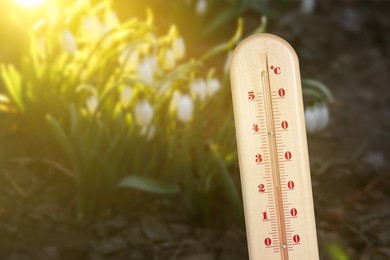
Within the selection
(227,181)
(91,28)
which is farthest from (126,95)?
(227,181)

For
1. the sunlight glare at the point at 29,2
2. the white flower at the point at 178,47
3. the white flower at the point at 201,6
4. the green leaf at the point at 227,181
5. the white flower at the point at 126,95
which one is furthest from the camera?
the white flower at the point at 201,6

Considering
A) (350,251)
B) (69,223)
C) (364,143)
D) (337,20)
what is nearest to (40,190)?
(69,223)

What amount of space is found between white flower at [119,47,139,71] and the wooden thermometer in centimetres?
126

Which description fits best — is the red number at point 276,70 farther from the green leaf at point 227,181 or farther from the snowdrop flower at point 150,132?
the snowdrop flower at point 150,132

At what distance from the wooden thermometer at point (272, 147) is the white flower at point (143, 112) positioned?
102 cm

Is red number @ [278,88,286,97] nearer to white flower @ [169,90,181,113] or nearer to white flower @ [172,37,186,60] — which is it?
white flower @ [169,90,181,113]

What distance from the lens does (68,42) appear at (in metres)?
3.09

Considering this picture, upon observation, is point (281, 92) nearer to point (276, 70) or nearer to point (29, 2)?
point (276, 70)

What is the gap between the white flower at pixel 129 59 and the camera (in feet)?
10.3

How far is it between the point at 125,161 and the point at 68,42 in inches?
19.6

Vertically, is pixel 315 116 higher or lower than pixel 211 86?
lower

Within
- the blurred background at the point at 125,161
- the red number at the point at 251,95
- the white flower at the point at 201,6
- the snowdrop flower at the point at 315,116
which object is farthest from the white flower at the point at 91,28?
the red number at the point at 251,95

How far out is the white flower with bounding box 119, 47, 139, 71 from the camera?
313 centimetres

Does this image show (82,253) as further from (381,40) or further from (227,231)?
(381,40)
